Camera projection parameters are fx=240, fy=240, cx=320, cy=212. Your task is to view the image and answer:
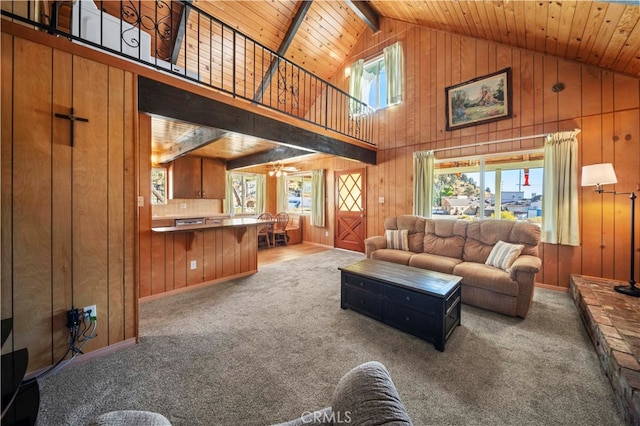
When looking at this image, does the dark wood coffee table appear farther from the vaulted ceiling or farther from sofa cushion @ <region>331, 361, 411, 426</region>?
the vaulted ceiling

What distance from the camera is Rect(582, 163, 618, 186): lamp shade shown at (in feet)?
9.00

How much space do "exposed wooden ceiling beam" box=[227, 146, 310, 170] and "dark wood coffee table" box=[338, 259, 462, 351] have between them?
261 centimetres

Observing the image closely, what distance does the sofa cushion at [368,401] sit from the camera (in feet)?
2.09

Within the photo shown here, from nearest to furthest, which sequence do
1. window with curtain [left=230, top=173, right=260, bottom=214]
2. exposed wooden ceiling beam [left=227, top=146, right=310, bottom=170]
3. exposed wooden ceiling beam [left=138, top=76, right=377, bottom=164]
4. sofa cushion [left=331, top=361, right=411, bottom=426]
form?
sofa cushion [left=331, top=361, right=411, bottom=426] < exposed wooden ceiling beam [left=138, top=76, right=377, bottom=164] < exposed wooden ceiling beam [left=227, top=146, right=310, bottom=170] < window with curtain [left=230, top=173, right=260, bottom=214]

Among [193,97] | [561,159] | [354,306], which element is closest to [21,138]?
[193,97]

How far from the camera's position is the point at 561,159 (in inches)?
136

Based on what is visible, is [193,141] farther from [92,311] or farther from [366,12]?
[366,12]

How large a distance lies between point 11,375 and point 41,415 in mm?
471

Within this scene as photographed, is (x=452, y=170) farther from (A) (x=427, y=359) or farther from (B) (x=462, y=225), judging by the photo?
(A) (x=427, y=359)

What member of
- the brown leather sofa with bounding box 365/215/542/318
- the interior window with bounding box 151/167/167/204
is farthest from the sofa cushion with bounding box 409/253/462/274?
the interior window with bounding box 151/167/167/204

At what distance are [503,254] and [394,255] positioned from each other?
138 cm

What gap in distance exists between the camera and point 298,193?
7.98m

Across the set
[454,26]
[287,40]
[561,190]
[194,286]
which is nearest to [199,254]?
[194,286]

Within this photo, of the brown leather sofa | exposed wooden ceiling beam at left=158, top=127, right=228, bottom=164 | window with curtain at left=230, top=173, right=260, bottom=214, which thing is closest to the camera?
the brown leather sofa
